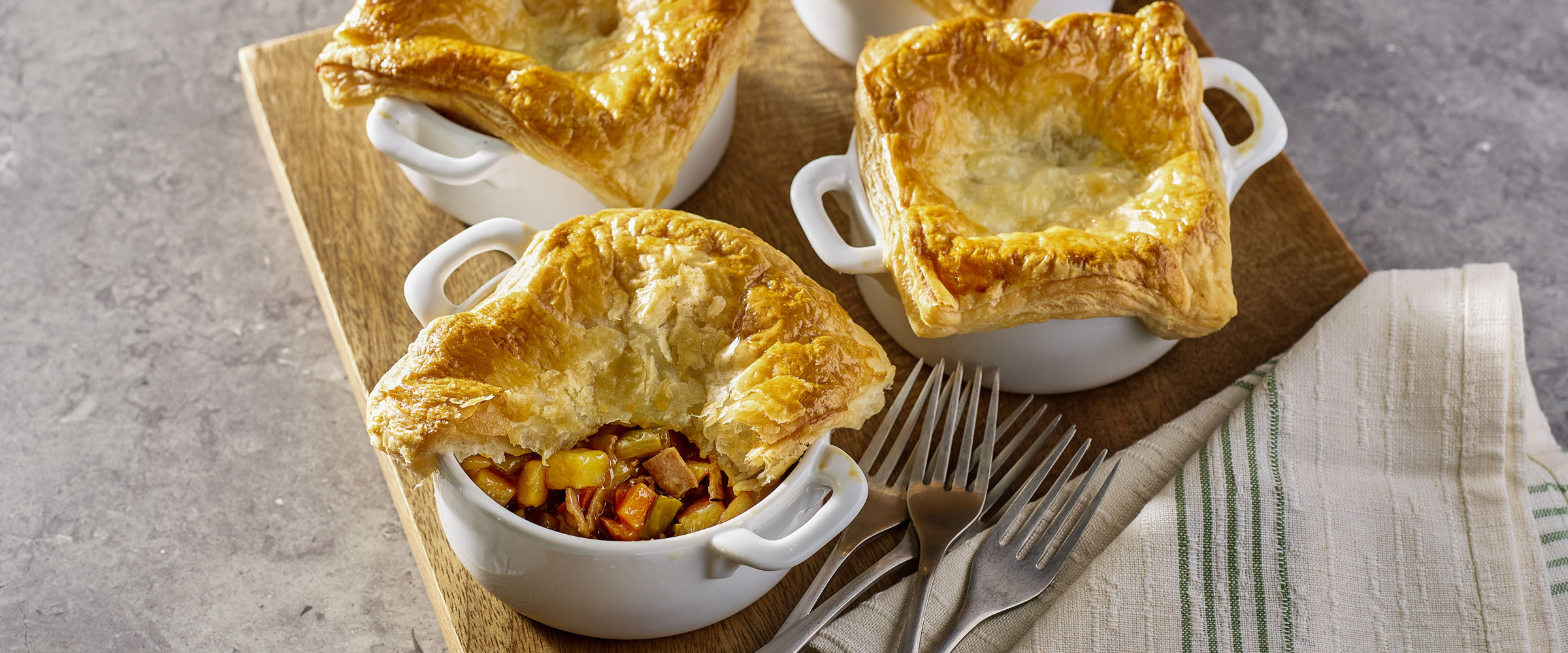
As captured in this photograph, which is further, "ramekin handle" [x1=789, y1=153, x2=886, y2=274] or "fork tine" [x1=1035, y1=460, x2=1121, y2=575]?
"ramekin handle" [x1=789, y1=153, x2=886, y2=274]

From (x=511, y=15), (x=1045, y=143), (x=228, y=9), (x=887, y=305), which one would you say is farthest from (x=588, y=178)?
(x=228, y=9)

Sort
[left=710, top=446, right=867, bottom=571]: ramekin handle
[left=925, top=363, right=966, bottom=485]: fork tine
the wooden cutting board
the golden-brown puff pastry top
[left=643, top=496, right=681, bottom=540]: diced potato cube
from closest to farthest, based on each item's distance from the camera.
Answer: [left=710, top=446, right=867, bottom=571]: ramekin handle → [left=643, top=496, right=681, bottom=540]: diced potato cube → [left=925, top=363, right=966, bottom=485]: fork tine → the wooden cutting board → the golden-brown puff pastry top

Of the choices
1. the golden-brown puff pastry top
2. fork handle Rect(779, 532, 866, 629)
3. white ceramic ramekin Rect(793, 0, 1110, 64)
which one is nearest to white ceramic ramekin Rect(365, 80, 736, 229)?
white ceramic ramekin Rect(793, 0, 1110, 64)

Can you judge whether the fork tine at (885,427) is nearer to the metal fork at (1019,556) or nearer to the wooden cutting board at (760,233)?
the wooden cutting board at (760,233)

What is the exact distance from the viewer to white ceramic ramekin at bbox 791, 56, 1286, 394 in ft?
8.57

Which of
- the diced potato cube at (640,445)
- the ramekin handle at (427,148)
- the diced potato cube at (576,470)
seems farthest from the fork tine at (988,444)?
the ramekin handle at (427,148)

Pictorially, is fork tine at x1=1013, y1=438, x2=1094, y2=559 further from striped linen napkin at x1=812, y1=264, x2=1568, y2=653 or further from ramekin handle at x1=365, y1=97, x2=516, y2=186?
ramekin handle at x1=365, y1=97, x2=516, y2=186

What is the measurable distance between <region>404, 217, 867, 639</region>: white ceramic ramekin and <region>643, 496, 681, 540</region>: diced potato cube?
7 cm

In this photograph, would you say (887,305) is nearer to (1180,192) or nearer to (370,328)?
(1180,192)

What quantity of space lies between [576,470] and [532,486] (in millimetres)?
77

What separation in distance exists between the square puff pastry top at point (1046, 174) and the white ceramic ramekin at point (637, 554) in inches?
19.7

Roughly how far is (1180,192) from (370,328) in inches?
69.2

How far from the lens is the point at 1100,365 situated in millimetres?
2752

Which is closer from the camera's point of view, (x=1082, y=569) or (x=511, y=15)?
(x=1082, y=569)
